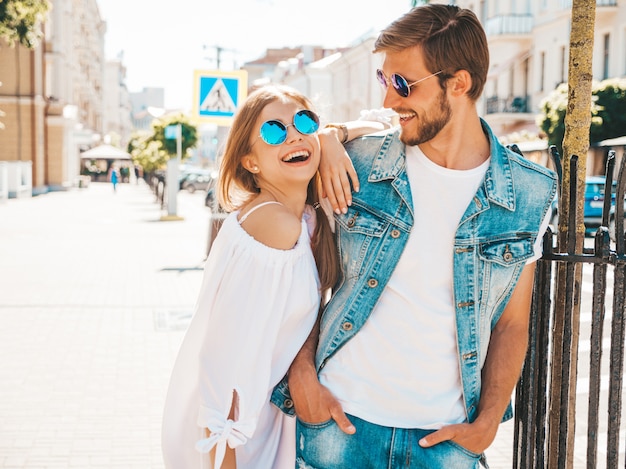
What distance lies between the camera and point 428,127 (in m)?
2.39

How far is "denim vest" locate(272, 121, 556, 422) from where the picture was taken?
2312 mm

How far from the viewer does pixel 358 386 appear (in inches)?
91.1

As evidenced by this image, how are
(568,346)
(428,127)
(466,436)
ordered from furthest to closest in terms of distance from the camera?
(568,346) < (428,127) < (466,436)

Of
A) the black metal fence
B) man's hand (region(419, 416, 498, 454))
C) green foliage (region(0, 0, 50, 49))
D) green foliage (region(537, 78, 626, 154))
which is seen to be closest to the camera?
man's hand (region(419, 416, 498, 454))

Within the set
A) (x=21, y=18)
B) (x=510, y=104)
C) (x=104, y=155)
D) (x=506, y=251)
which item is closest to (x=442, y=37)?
(x=506, y=251)

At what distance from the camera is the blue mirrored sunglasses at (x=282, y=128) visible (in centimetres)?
247

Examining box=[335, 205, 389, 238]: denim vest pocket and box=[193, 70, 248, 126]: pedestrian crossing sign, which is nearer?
box=[335, 205, 389, 238]: denim vest pocket

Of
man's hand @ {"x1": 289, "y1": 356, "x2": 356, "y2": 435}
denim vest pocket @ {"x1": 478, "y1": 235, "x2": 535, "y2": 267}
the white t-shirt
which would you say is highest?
denim vest pocket @ {"x1": 478, "y1": 235, "x2": 535, "y2": 267}

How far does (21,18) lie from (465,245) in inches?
612

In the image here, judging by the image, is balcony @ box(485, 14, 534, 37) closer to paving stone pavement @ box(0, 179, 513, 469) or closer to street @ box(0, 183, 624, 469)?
street @ box(0, 183, 624, 469)

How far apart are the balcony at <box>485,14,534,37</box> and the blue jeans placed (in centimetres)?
3580

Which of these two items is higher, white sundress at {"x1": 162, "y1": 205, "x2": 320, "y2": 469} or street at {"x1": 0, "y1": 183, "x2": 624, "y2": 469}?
white sundress at {"x1": 162, "y1": 205, "x2": 320, "y2": 469}

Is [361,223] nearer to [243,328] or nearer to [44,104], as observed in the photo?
[243,328]

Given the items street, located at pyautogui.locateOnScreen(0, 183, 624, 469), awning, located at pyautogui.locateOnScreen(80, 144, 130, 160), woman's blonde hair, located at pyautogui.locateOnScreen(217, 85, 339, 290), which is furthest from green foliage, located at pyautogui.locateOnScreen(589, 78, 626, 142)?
awning, located at pyautogui.locateOnScreen(80, 144, 130, 160)
